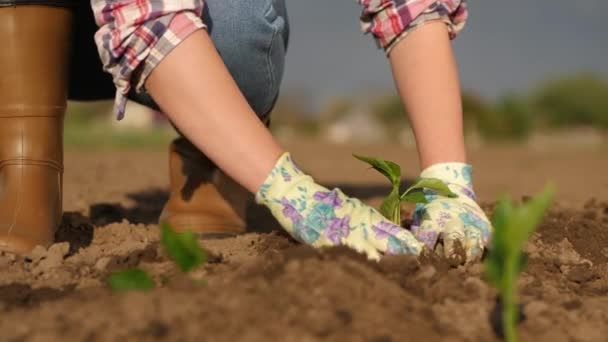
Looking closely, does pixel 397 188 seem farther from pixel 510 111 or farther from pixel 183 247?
pixel 510 111

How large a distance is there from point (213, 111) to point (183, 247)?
39 cm

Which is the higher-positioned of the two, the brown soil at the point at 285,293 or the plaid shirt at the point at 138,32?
the plaid shirt at the point at 138,32

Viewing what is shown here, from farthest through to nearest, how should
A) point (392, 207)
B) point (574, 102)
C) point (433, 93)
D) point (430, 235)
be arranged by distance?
point (574, 102), point (433, 93), point (392, 207), point (430, 235)

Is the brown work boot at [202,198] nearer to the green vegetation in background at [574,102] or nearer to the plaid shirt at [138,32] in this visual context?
the plaid shirt at [138,32]

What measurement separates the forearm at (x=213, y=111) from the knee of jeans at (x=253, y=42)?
335 millimetres

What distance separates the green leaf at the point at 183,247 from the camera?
1.15 meters

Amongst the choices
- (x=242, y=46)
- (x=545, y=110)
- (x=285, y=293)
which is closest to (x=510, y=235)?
(x=285, y=293)

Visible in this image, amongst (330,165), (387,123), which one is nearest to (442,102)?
(330,165)

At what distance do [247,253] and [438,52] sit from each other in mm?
634

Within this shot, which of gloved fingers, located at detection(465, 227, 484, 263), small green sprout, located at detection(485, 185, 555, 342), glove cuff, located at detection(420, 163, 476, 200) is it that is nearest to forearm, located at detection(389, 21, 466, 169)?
glove cuff, located at detection(420, 163, 476, 200)

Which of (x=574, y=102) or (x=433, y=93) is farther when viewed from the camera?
(x=574, y=102)

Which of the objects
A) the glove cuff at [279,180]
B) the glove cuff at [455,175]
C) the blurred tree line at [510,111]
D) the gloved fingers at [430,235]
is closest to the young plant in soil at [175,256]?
the glove cuff at [279,180]

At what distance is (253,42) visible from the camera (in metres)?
1.96

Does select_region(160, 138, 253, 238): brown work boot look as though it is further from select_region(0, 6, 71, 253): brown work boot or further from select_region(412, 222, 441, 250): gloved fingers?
select_region(412, 222, 441, 250): gloved fingers
